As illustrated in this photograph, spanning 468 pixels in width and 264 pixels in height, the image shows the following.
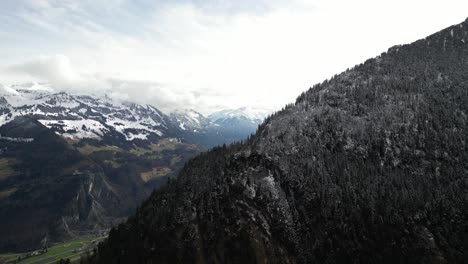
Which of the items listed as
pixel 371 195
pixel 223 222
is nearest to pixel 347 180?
pixel 371 195

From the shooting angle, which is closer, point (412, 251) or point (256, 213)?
point (412, 251)

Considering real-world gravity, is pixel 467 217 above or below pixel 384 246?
above

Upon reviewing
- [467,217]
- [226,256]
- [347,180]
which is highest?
[347,180]

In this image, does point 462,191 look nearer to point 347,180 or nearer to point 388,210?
point 388,210

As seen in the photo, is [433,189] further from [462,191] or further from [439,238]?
[439,238]

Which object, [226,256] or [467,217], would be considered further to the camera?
[226,256]

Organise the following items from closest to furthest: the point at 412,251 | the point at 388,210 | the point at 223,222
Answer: the point at 412,251
the point at 388,210
the point at 223,222

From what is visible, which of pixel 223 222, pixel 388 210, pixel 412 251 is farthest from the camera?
Result: pixel 223 222

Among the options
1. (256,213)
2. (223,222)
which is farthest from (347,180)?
(223,222)

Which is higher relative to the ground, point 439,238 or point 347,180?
point 347,180
